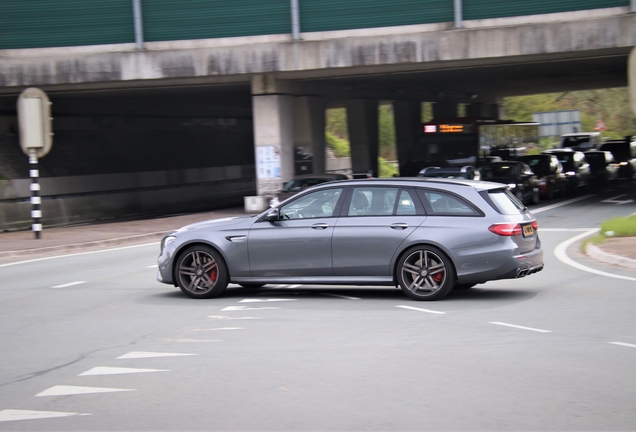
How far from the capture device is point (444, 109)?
164 feet

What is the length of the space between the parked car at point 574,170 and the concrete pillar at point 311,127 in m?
10.1

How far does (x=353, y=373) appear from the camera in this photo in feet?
22.2

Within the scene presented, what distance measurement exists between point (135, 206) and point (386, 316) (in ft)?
95.3

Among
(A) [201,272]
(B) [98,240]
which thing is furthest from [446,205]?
(B) [98,240]

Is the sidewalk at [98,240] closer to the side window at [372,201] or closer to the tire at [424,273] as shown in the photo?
the tire at [424,273]

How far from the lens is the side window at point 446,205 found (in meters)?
10.1

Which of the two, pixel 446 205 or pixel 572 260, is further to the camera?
→ pixel 572 260

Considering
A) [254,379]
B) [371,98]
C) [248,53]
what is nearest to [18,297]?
[254,379]

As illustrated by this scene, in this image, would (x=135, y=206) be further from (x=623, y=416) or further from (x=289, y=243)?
(x=623, y=416)

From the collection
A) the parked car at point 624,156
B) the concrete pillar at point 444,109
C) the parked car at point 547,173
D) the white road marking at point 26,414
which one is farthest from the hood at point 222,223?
the concrete pillar at point 444,109

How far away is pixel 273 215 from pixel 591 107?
77.4 metres

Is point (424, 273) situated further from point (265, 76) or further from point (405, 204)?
point (265, 76)

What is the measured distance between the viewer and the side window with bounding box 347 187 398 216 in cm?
1034

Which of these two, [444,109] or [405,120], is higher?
[444,109]
